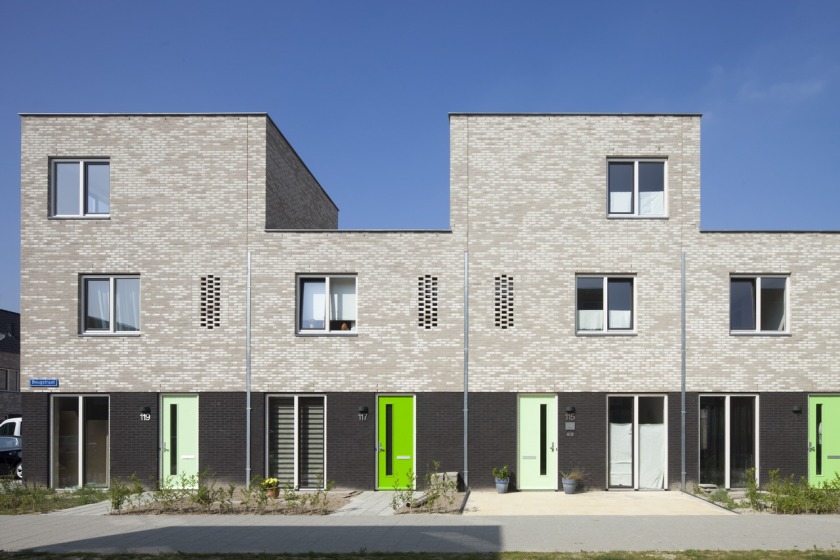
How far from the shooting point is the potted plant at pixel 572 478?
15.8 meters

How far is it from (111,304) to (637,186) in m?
12.6

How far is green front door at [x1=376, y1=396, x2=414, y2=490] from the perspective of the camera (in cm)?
1630

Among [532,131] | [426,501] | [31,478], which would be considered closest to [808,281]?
[532,131]

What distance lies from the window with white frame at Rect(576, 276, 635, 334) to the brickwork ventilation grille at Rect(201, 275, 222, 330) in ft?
27.3

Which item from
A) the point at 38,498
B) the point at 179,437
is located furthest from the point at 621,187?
the point at 38,498

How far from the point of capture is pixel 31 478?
16.5 metres

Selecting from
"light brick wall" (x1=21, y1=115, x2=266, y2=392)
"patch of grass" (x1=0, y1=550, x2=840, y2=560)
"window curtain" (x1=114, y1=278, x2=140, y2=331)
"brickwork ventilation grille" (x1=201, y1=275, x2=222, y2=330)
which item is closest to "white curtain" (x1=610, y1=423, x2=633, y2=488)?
"patch of grass" (x1=0, y1=550, x2=840, y2=560)

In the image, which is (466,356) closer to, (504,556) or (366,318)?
(366,318)

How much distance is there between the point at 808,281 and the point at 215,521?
45.6 ft

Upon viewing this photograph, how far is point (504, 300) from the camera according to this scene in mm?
16625

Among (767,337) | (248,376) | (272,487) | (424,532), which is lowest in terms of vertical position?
(272,487)

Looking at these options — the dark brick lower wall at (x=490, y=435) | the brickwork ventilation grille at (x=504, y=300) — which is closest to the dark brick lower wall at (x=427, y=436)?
the dark brick lower wall at (x=490, y=435)

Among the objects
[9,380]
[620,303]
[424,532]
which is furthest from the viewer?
[9,380]

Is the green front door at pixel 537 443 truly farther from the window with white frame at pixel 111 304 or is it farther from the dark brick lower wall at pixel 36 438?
the dark brick lower wall at pixel 36 438
